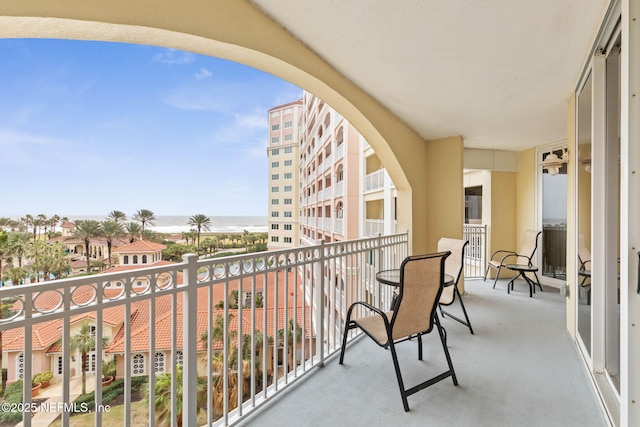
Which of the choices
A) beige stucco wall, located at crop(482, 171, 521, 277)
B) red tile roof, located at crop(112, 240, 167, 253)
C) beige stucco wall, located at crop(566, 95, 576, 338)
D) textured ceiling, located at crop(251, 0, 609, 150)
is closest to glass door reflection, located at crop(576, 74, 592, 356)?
beige stucco wall, located at crop(566, 95, 576, 338)

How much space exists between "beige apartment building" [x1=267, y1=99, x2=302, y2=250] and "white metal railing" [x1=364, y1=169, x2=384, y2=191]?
53.5ft

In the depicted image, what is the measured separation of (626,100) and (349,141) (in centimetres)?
1076

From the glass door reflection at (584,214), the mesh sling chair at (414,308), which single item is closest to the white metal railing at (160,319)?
the mesh sling chair at (414,308)

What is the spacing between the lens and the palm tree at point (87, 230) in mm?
3801

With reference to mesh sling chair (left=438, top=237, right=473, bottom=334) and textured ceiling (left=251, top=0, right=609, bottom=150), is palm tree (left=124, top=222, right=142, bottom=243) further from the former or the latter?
mesh sling chair (left=438, top=237, right=473, bottom=334)

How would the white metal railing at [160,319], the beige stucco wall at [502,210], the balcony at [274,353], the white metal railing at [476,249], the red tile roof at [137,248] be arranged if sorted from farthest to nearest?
the white metal railing at [476,249], the beige stucco wall at [502,210], the red tile roof at [137,248], the balcony at [274,353], the white metal railing at [160,319]

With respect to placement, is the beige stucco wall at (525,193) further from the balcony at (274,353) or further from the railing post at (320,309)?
the railing post at (320,309)

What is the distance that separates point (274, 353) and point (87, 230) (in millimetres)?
3604

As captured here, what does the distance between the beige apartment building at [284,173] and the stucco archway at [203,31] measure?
23959mm

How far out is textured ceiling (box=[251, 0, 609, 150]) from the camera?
1775 millimetres

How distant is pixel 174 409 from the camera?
151cm

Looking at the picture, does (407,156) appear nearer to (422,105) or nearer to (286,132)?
(422,105)

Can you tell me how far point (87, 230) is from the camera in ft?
13.4

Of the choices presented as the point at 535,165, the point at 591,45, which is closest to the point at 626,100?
the point at 591,45
